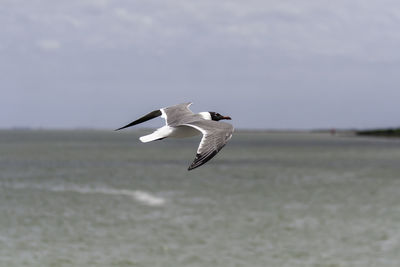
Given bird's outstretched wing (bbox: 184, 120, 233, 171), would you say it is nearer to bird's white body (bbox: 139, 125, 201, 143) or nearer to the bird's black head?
bird's white body (bbox: 139, 125, 201, 143)

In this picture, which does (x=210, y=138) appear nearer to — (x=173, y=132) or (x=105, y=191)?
(x=173, y=132)

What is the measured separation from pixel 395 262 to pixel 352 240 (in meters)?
6.55

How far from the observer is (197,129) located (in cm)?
700

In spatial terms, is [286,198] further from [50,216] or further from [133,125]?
[133,125]

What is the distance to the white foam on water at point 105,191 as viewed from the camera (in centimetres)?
6362

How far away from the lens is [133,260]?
123 ft

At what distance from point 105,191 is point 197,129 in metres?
66.3

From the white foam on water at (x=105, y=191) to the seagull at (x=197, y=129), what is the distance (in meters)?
51.5

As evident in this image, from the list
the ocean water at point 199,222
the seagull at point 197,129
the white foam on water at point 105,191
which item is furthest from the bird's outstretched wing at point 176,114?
the white foam on water at point 105,191

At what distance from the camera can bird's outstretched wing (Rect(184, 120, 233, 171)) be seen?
615cm

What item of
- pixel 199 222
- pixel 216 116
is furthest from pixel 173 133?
pixel 199 222

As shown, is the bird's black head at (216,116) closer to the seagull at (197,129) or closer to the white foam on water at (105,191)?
the seagull at (197,129)

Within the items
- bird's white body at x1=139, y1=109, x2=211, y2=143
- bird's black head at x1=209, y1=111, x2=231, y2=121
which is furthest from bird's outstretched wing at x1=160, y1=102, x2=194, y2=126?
bird's black head at x1=209, y1=111, x2=231, y2=121

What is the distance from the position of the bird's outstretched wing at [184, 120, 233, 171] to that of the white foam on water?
175 ft
